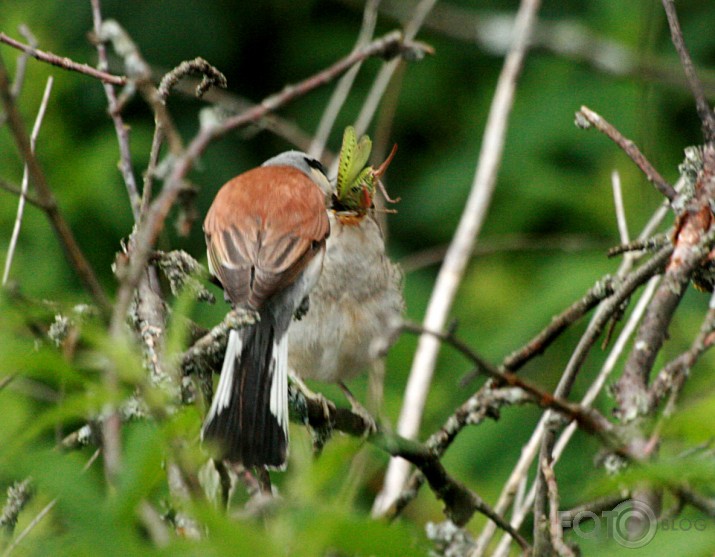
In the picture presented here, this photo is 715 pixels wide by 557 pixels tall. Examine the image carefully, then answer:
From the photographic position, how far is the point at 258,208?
9.15ft

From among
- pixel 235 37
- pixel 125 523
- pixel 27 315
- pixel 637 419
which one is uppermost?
pixel 235 37

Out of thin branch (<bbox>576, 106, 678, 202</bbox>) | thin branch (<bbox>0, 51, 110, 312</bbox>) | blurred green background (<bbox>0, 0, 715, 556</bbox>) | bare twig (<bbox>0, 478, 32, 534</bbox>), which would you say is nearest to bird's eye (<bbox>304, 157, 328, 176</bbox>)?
blurred green background (<bbox>0, 0, 715, 556</bbox>)

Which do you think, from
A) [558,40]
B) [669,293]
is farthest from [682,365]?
[558,40]

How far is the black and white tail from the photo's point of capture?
2.22 m

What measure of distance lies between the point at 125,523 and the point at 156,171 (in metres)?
0.99

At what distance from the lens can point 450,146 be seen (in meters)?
6.46

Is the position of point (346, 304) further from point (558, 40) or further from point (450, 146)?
point (450, 146)

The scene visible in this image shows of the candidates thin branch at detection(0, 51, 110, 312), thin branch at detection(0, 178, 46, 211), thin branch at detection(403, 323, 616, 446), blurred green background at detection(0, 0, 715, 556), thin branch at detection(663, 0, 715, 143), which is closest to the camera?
thin branch at detection(0, 51, 110, 312)

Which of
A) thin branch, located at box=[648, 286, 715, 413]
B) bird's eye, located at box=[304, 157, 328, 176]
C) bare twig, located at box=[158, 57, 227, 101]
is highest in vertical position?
bird's eye, located at box=[304, 157, 328, 176]

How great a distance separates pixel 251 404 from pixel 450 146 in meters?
4.36

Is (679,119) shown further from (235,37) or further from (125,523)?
(125,523)

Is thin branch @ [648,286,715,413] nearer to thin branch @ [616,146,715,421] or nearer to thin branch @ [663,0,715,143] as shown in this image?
thin branch @ [616,146,715,421]

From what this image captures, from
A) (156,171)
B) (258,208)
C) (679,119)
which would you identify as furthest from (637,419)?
(679,119)

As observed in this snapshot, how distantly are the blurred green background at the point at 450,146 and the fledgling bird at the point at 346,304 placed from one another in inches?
14.1
